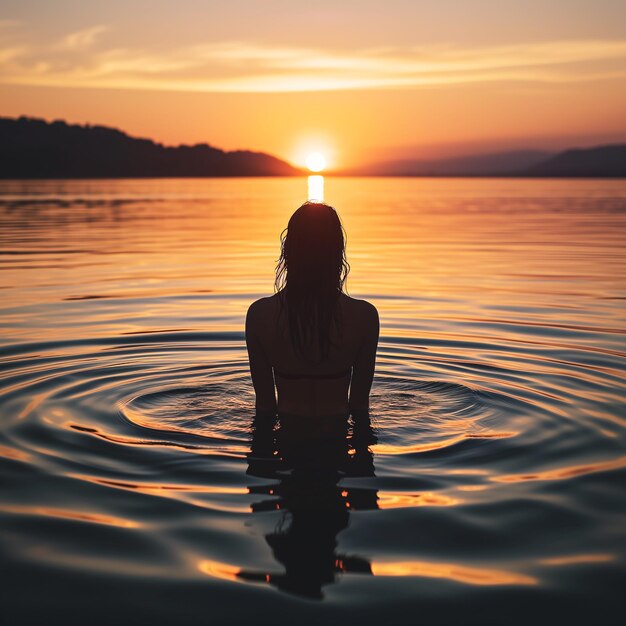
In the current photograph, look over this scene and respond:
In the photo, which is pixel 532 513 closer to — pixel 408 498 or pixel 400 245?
pixel 408 498

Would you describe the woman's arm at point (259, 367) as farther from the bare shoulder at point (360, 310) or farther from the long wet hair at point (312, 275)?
the bare shoulder at point (360, 310)

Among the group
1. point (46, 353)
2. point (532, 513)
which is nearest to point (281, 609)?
point (532, 513)

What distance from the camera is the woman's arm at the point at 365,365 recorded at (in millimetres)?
6219

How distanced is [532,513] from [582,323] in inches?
310

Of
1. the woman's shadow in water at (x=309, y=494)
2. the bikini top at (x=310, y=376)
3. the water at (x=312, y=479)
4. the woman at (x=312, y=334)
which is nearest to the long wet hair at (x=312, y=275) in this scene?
the woman at (x=312, y=334)

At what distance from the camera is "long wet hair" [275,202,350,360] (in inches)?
226

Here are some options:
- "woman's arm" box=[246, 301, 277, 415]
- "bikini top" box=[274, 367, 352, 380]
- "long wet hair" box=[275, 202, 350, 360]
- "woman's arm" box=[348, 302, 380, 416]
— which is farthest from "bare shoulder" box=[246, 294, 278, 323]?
"woman's arm" box=[348, 302, 380, 416]

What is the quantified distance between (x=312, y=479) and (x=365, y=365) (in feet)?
4.13

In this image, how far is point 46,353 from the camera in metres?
10.0

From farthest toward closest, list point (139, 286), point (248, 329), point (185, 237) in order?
point (185, 237) → point (139, 286) → point (248, 329)

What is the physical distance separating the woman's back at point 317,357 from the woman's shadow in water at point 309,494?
23cm

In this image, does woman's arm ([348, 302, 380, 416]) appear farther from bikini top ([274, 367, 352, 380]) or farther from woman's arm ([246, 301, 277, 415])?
woman's arm ([246, 301, 277, 415])

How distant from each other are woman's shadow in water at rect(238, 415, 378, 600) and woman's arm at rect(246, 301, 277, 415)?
13cm

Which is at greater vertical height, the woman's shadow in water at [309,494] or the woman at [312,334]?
the woman at [312,334]
